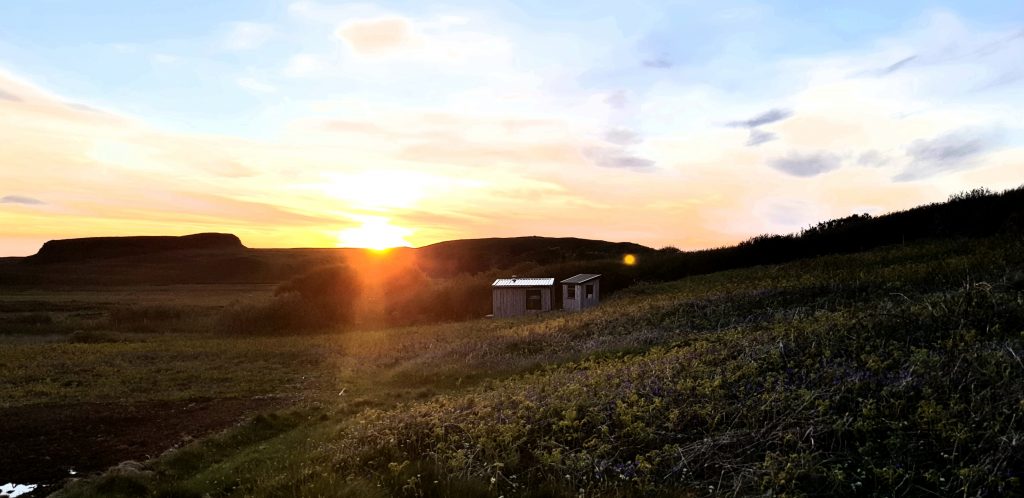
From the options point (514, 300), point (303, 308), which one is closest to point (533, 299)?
point (514, 300)

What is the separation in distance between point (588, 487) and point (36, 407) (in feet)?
70.0

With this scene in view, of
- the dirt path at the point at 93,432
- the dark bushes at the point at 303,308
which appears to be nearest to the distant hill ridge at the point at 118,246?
the dark bushes at the point at 303,308

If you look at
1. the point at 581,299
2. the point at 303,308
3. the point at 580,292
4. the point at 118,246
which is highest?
the point at 118,246

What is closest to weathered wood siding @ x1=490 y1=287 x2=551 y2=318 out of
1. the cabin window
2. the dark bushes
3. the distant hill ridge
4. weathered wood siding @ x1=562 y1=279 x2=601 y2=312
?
the cabin window

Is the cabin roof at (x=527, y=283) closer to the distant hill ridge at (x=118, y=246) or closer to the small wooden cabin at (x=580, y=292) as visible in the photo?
the small wooden cabin at (x=580, y=292)

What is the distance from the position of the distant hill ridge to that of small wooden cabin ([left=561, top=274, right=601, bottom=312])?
163 metres

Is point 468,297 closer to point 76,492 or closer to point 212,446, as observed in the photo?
point 212,446

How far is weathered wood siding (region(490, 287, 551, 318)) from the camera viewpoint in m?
49.6

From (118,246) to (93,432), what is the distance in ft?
623

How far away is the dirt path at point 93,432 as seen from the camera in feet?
44.0

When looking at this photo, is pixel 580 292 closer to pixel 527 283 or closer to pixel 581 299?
pixel 581 299

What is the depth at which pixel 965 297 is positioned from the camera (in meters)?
13.7

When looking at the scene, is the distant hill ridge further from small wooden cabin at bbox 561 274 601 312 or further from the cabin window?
small wooden cabin at bbox 561 274 601 312

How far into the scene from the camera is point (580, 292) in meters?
47.3
